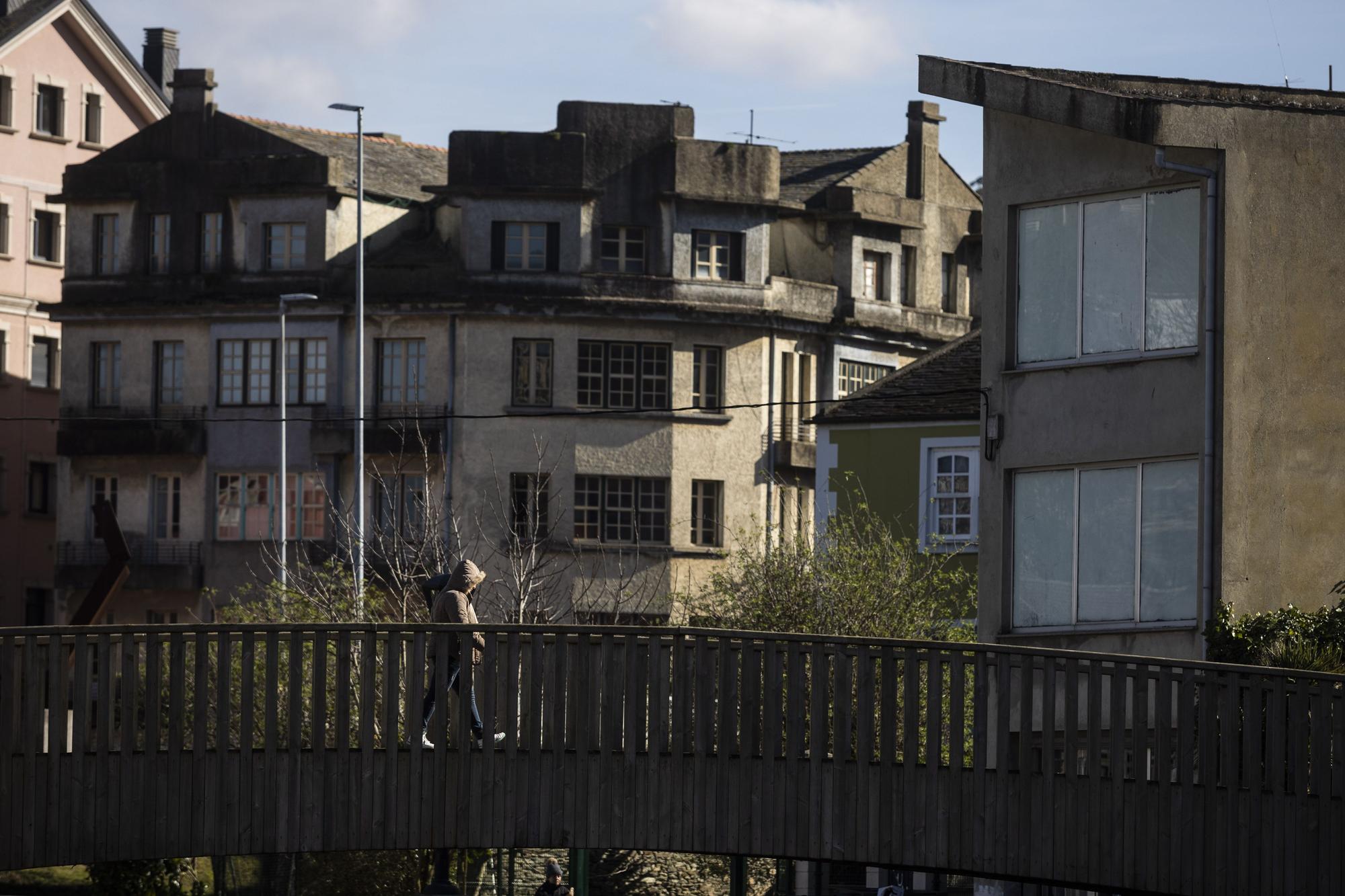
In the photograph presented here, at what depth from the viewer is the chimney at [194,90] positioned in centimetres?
6906

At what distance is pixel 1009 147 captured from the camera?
102ft

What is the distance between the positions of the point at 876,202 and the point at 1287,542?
4140cm

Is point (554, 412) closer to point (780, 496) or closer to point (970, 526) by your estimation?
point (780, 496)

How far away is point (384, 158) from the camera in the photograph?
73062 millimetres

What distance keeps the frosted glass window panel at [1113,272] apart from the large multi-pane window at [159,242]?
1687 inches

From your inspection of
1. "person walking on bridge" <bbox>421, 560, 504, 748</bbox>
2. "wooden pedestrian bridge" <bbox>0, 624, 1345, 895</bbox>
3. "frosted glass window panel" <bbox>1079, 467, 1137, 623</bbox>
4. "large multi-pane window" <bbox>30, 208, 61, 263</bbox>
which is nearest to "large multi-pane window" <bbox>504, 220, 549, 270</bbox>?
"large multi-pane window" <bbox>30, 208, 61, 263</bbox>

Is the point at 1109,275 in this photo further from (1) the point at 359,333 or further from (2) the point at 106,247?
(2) the point at 106,247

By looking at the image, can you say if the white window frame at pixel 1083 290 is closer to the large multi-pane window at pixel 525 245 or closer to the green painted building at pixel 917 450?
the green painted building at pixel 917 450

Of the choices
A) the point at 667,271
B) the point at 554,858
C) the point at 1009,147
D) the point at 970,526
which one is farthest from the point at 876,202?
the point at 1009,147

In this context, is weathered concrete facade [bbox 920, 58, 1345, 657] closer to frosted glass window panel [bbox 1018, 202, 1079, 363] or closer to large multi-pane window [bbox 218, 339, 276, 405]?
frosted glass window panel [bbox 1018, 202, 1079, 363]

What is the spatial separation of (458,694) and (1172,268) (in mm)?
10193

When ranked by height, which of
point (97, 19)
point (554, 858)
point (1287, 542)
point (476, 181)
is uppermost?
point (97, 19)

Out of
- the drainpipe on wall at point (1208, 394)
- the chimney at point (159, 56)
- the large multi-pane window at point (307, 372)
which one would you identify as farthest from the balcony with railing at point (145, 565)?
the drainpipe on wall at point (1208, 394)

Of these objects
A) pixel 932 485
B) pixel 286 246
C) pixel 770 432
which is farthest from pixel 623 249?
pixel 932 485
